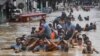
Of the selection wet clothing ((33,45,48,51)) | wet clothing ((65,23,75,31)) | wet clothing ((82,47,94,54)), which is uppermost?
wet clothing ((65,23,75,31))

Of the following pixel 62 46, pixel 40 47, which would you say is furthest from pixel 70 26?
pixel 40 47

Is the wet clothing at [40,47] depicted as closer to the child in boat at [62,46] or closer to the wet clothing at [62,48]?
the child in boat at [62,46]

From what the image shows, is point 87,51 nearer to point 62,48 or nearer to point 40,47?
point 62,48

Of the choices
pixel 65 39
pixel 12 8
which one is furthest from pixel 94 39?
pixel 12 8

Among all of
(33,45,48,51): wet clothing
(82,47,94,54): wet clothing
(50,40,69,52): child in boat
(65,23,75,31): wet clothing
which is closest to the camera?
(82,47,94,54): wet clothing

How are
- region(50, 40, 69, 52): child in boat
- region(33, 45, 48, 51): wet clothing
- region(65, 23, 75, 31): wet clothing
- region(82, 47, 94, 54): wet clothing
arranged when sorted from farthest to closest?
region(65, 23, 75, 31): wet clothing → region(33, 45, 48, 51): wet clothing → region(50, 40, 69, 52): child in boat → region(82, 47, 94, 54): wet clothing

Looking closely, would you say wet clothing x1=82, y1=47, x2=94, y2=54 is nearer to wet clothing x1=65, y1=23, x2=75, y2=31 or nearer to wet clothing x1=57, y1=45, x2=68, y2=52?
wet clothing x1=57, y1=45, x2=68, y2=52

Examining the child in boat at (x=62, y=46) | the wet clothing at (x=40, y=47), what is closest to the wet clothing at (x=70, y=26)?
the child in boat at (x=62, y=46)

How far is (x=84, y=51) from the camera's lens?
2170 cm

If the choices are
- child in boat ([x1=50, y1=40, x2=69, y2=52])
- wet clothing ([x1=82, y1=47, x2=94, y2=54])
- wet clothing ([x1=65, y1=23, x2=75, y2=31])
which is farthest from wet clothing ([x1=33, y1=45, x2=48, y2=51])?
wet clothing ([x1=65, y1=23, x2=75, y2=31])

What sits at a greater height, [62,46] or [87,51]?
[62,46]

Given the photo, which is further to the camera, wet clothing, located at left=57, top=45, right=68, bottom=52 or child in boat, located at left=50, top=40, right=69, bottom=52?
wet clothing, located at left=57, top=45, right=68, bottom=52

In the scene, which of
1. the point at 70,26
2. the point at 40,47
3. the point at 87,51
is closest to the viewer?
the point at 87,51

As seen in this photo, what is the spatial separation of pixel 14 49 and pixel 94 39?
716 centimetres
